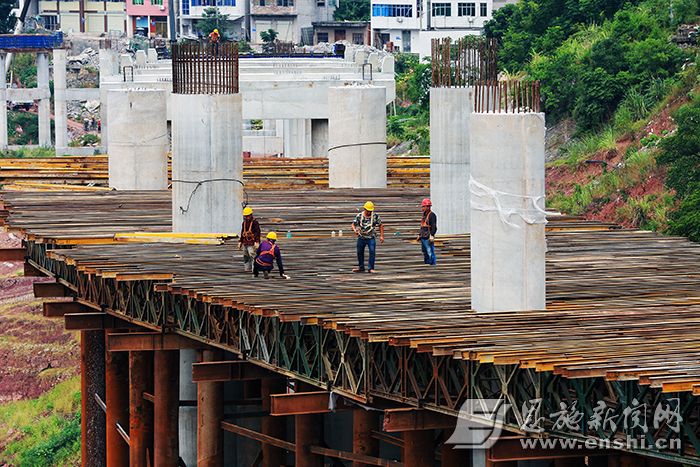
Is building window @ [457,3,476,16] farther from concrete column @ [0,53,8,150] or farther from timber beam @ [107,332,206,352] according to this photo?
timber beam @ [107,332,206,352]

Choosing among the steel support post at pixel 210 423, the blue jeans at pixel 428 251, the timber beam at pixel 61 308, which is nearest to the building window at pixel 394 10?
the timber beam at pixel 61 308

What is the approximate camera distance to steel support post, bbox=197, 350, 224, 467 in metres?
36.2

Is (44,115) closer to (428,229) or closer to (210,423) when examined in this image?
(210,423)

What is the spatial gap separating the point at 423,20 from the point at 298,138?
55857mm

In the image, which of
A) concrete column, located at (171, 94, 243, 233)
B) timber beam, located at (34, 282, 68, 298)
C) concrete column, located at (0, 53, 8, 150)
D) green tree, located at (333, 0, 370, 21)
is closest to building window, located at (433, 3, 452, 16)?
green tree, located at (333, 0, 370, 21)

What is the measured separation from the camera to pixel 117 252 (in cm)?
3659

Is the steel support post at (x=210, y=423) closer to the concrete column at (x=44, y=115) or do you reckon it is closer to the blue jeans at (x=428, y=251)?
the blue jeans at (x=428, y=251)

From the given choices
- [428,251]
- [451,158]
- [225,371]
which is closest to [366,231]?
[428,251]

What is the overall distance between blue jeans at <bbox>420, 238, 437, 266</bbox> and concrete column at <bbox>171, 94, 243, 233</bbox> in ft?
25.6

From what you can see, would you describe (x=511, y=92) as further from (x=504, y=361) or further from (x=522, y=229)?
(x=504, y=361)

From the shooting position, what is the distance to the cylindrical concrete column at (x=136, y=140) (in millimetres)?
50219

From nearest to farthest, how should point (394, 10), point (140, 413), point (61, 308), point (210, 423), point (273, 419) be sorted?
point (210, 423)
point (273, 419)
point (140, 413)
point (61, 308)
point (394, 10)

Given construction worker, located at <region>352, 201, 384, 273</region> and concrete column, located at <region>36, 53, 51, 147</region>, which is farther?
concrete column, located at <region>36, 53, 51, 147</region>

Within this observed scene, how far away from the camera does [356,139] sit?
51.2 meters
